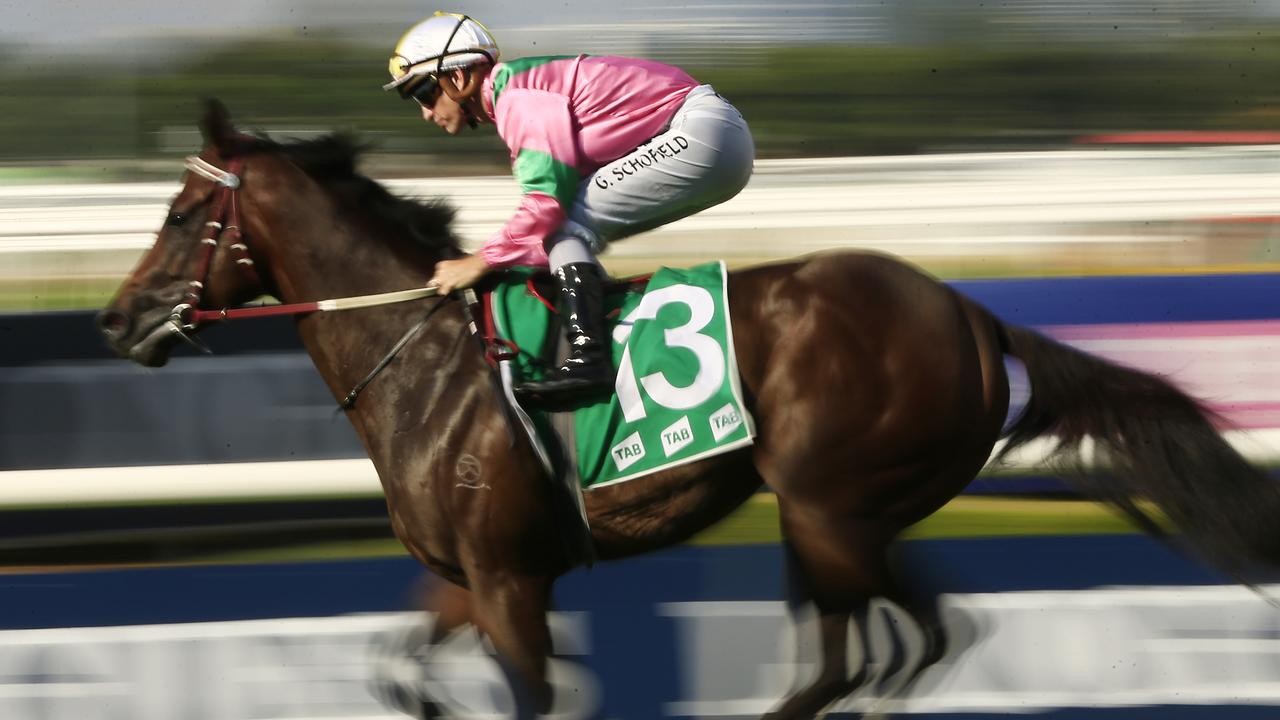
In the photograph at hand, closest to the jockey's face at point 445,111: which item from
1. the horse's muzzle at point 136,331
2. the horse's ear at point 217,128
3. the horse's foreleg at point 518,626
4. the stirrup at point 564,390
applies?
the horse's ear at point 217,128

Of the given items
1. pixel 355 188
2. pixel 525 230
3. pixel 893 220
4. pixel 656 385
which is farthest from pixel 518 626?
pixel 893 220

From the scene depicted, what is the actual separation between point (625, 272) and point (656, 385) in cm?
161

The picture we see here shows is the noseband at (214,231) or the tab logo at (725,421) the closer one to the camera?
the tab logo at (725,421)

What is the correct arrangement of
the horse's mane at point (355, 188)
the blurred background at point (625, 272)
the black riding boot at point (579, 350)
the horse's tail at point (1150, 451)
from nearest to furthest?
the black riding boot at point (579, 350) < the horse's tail at point (1150, 451) < the horse's mane at point (355, 188) < the blurred background at point (625, 272)

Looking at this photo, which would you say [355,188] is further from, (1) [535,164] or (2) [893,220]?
(2) [893,220]

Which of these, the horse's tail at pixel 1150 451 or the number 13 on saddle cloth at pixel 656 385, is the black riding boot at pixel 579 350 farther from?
the horse's tail at pixel 1150 451

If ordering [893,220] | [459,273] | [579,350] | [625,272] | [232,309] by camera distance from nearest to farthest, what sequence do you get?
[579,350] → [459,273] → [232,309] → [625,272] → [893,220]

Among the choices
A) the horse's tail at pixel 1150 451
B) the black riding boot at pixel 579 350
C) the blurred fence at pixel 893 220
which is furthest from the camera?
the blurred fence at pixel 893 220

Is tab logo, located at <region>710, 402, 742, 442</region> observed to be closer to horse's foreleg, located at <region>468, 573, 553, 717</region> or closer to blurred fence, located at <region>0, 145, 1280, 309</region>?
horse's foreleg, located at <region>468, 573, 553, 717</region>

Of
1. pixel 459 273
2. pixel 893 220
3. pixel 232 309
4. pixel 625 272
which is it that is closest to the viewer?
pixel 459 273

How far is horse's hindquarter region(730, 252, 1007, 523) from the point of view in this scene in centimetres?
300

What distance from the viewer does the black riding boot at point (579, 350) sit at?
2982 mm

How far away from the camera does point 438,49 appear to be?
3.14 meters

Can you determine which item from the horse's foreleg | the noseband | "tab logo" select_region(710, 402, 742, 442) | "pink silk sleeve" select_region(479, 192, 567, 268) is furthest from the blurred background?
"tab logo" select_region(710, 402, 742, 442)
